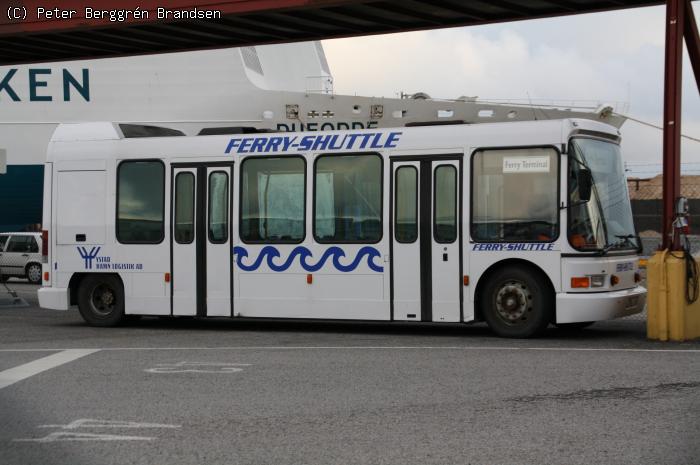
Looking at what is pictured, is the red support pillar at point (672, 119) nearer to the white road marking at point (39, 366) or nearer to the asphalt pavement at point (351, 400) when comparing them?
the asphalt pavement at point (351, 400)

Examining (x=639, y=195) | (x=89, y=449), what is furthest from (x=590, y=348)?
(x=639, y=195)

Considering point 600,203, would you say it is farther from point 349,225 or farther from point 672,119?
point 349,225

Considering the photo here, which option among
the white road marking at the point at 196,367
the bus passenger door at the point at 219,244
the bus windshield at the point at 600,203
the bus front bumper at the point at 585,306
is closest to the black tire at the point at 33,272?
the bus passenger door at the point at 219,244

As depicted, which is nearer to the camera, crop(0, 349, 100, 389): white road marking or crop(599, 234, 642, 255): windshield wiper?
crop(0, 349, 100, 389): white road marking

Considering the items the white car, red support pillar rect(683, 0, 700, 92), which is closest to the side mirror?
red support pillar rect(683, 0, 700, 92)

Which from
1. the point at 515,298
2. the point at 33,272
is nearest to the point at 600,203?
the point at 515,298

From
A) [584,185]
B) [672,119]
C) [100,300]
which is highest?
[672,119]

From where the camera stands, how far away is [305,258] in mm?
14258

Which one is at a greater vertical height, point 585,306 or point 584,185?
point 584,185

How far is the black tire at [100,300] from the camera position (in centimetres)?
1552

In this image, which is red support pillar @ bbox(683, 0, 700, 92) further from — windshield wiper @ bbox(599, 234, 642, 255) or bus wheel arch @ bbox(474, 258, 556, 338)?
bus wheel arch @ bbox(474, 258, 556, 338)

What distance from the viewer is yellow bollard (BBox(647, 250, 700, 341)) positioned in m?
12.5

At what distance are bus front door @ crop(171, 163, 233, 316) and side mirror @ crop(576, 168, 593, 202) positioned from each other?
4.56 meters

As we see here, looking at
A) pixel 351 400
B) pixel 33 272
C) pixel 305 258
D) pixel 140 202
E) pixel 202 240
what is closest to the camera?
pixel 351 400
